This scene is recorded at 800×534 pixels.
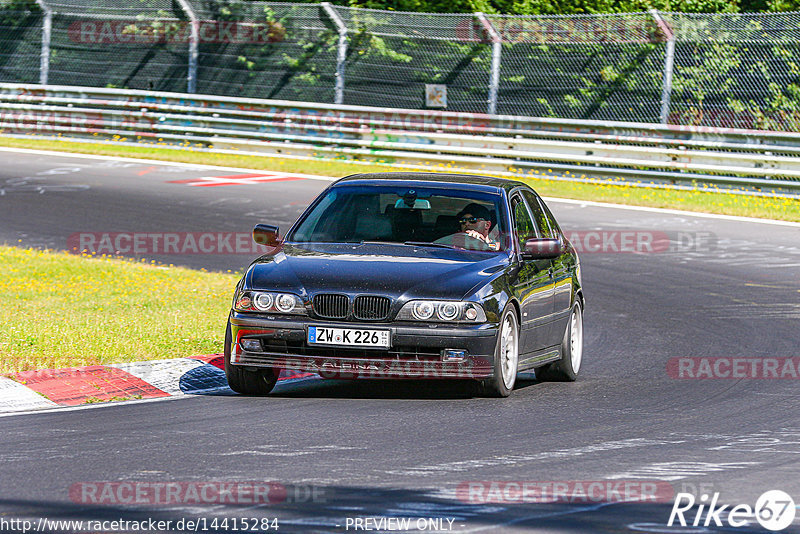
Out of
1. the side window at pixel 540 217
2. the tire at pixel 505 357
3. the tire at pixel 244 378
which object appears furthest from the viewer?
the side window at pixel 540 217

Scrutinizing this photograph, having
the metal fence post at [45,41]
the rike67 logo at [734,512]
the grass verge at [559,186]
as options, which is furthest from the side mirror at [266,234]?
the metal fence post at [45,41]

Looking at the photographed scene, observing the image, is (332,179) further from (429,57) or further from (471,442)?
(471,442)

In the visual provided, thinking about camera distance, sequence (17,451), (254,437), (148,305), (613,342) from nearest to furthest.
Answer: (17,451) < (254,437) < (613,342) < (148,305)

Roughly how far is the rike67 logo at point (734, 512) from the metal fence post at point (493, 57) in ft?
69.7

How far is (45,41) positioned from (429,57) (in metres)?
9.08

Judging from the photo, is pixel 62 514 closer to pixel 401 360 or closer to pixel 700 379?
pixel 401 360

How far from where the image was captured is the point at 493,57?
26.9 metres

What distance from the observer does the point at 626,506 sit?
602cm

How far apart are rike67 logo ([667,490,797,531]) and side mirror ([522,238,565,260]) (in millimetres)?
3539

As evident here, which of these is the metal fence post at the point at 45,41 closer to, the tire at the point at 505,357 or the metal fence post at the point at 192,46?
the metal fence post at the point at 192,46

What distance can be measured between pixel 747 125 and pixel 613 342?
48.3 feet

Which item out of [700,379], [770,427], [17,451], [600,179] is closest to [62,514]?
[17,451]

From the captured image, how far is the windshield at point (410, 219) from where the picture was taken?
9859mm

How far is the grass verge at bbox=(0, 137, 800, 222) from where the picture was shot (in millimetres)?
22578
